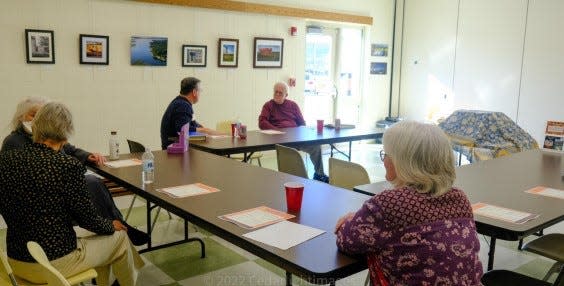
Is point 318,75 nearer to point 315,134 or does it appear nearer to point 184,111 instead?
point 315,134

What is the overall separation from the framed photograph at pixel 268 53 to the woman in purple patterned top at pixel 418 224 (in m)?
5.50

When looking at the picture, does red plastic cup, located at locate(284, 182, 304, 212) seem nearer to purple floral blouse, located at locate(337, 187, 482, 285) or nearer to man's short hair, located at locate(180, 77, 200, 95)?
purple floral blouse, located at locate(337, 187, 482, 285)

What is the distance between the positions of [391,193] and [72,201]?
134cm

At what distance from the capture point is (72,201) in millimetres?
2082

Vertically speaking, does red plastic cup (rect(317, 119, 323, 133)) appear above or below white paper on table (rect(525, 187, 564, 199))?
above

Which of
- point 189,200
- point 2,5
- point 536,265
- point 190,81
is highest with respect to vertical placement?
point 2,5

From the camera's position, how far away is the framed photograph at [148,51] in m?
5.82

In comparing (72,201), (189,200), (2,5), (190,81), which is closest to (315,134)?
(190,81)

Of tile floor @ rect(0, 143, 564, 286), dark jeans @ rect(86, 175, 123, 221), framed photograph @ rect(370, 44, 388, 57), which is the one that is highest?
framed photograph @ rect(370, 44, 388, 57)

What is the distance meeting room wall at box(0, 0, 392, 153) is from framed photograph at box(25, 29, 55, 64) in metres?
0.05

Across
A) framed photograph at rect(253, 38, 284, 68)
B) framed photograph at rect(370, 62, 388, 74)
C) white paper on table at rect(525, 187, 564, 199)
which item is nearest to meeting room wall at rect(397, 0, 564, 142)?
framed photograph at rect(370, 62, 388, 74)

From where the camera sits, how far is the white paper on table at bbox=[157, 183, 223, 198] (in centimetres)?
244

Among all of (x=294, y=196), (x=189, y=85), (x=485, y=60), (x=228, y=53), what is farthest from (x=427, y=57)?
(x=294, y=196)

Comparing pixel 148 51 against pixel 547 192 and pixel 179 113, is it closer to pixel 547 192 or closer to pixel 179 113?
pixel 179 113
